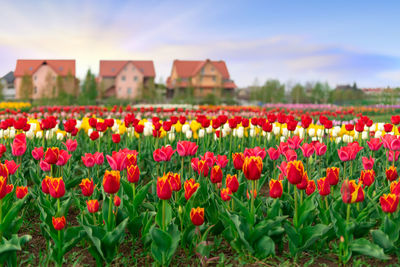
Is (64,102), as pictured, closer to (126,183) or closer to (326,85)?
(126,183)

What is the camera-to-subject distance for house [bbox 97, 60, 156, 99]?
192 ft

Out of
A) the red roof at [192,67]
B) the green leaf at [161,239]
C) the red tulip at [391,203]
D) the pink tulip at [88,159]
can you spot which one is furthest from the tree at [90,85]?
the red tulip at [391,203]

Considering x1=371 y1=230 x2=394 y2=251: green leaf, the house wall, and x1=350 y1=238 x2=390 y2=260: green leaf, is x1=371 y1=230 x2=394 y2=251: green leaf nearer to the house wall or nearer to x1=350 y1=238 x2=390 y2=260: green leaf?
x1=350 y1=238 x2=390 y2=260: green leaf

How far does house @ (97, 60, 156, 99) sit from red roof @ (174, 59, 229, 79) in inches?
176

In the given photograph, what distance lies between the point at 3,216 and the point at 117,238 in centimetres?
115

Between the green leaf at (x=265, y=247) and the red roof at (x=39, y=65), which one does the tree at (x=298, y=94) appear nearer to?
the red roof at (x=39, y=65)

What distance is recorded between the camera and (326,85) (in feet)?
202

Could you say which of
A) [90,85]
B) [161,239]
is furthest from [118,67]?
[161,239]

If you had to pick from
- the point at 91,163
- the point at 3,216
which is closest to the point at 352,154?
the point at 91,163

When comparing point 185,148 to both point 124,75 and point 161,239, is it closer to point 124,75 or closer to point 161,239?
point 161,239

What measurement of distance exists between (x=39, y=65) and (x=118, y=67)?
13.4 metres

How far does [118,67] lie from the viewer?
5934 centimetres

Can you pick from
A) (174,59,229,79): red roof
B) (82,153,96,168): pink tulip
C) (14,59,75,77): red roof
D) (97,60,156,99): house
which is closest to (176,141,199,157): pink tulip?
(82,153,96,168): pink tulip

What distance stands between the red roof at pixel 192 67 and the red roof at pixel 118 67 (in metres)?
4.45
